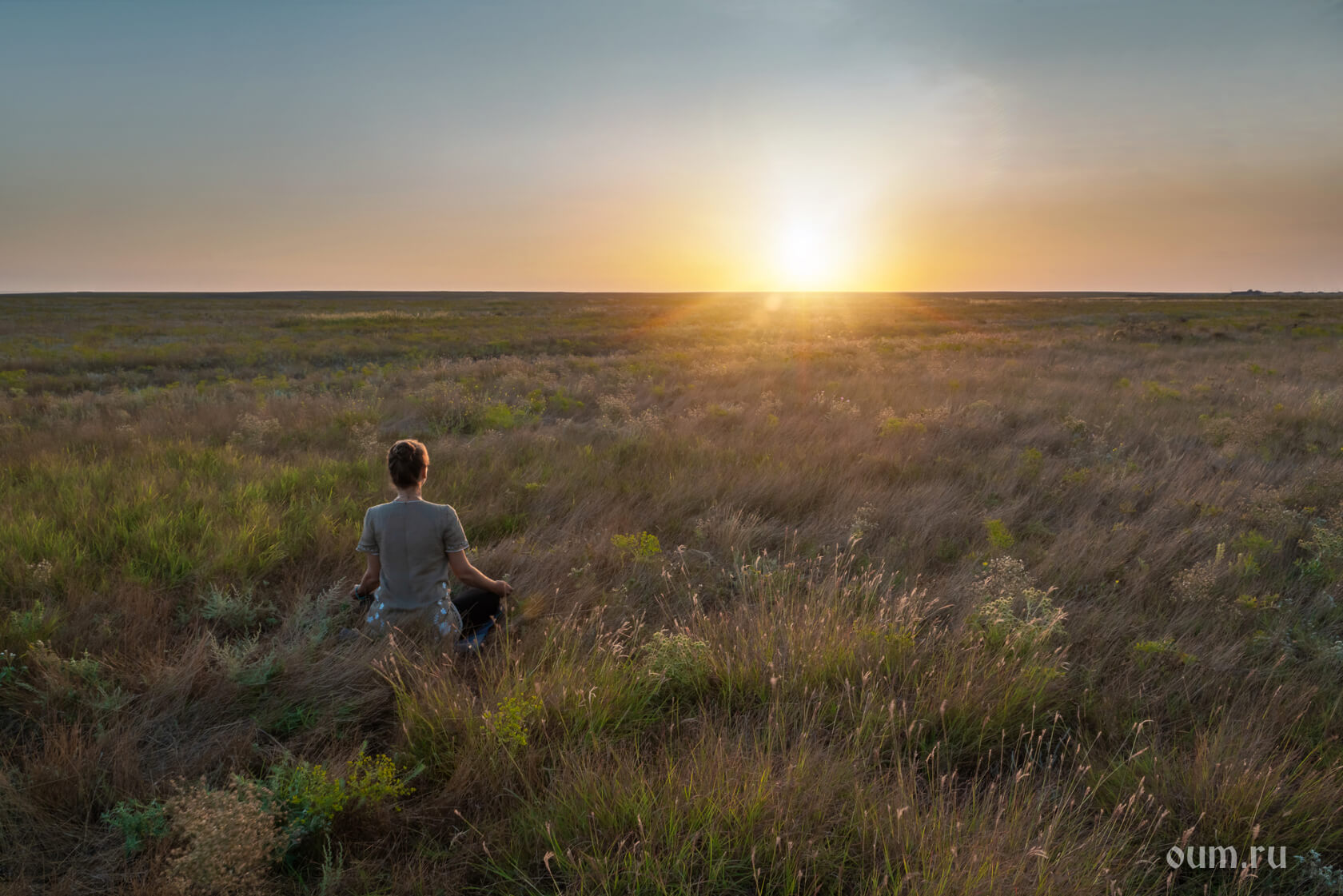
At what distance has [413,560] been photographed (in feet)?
11.6

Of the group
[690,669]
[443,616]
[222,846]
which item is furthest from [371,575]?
[690,669]

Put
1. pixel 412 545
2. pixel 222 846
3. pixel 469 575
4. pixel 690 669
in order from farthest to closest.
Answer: pixel 469 575 < pixel 412 545 < pixel 690 669 < pixel 222 846

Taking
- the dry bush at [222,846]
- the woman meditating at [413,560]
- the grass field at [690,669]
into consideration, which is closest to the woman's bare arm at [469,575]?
the woman meditating at [413,560]

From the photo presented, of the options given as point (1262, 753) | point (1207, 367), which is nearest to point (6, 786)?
point (1262, 753)

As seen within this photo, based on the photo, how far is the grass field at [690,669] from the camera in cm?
217

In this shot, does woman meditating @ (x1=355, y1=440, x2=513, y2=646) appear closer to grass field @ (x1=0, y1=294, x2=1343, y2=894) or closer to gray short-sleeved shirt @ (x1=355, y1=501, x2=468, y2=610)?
gray short-sleeved shirt @ (x1=355, y1=501, x2=468, y2=610)

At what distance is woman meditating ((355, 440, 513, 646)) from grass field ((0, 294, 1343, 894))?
0.91ft

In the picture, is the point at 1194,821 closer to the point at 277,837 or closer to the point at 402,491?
the point at 277,837

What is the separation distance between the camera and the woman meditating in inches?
136

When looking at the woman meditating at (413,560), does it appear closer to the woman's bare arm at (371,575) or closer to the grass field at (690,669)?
the woman's bare arm at (371,575)

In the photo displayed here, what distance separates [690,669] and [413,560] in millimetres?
1713

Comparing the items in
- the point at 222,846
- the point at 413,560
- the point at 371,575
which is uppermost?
the point at 413,560

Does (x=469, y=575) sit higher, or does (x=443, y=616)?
(x=469, y=575)

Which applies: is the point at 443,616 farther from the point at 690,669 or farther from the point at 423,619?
the point at 690,669
